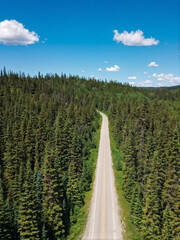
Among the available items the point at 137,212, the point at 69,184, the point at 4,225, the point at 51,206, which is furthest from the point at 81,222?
the point at 4,225

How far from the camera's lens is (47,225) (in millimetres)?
30484

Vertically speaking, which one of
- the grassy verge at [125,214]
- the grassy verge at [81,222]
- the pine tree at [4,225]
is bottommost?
the grassy verge at [81,222]

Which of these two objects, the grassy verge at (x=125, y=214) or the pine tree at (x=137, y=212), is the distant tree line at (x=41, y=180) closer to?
the grassy verge at (x=125, y=214)

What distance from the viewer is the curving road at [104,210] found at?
29109mm

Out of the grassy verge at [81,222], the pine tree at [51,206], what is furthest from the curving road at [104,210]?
the pine tree at [51,206]

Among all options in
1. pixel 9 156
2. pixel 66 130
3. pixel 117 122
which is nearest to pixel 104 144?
pixel 117 122

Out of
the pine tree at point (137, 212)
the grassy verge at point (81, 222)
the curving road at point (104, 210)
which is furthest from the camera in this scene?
the pine tree at point (137, 212)

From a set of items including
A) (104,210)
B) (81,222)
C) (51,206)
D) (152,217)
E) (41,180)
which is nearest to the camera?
(152,217)

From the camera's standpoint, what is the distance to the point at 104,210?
35.1m

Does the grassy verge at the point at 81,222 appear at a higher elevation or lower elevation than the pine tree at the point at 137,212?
lower

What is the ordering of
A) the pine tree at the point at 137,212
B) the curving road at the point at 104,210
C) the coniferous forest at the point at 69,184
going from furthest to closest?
the pine tree at the point at 137,212, the curving road at the point at 104,210, the coniferous forest at the point at 69,184

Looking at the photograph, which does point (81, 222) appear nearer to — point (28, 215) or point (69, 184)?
point (69, 184)

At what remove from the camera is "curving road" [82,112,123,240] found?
95.5 feet

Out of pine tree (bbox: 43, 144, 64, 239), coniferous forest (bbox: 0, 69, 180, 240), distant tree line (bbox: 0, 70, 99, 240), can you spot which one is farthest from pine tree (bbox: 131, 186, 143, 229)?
pine tree (bbox: 43, 144, 64, 239)
